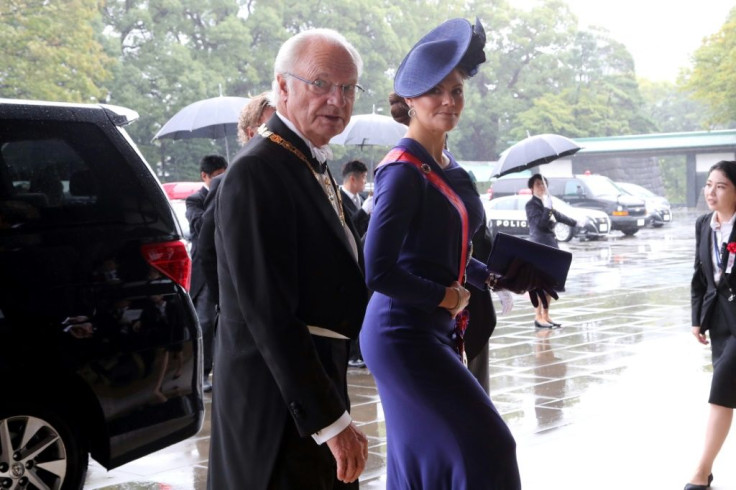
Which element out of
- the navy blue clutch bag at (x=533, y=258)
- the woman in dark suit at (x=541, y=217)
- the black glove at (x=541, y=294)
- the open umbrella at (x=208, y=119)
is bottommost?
the woman in dark suit at (x=541, y=217)

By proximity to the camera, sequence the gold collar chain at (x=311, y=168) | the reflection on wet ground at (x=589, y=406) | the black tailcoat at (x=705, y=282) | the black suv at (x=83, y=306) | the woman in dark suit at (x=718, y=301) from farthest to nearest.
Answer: the reflection on wet ground at (x=589, y=406)
the black tailcoat at (x=705, y=282)
the woman in dark suit at (x=718, y=301)
the black suv at (x=83, y=306)
the gold collar chain at (x=311, y=168)

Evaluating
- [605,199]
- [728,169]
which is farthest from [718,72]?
[728,169]

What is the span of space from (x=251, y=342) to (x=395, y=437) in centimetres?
113

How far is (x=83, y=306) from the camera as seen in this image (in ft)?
13.8

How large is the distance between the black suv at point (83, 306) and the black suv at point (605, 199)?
2724 centimetres

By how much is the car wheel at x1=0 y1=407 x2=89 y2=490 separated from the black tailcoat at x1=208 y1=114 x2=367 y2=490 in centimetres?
179

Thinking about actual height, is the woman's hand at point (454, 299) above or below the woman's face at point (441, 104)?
below

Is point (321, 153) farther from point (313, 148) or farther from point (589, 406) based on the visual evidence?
point (589, 406)

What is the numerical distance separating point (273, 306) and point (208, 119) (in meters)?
9.56

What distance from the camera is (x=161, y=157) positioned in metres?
38.3

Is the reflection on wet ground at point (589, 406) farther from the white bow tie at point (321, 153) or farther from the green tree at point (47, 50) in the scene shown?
the green tree at point (47, 50)

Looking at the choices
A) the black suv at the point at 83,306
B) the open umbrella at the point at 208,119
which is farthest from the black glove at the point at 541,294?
the open umbrella at the point at 208,119

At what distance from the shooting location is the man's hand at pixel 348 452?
249cm

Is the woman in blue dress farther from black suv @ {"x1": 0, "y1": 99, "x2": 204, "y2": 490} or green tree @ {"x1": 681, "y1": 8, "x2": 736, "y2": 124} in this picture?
green tree @ {"x1": 681, "y1": 8, "x2": 736, "y2": 124}
